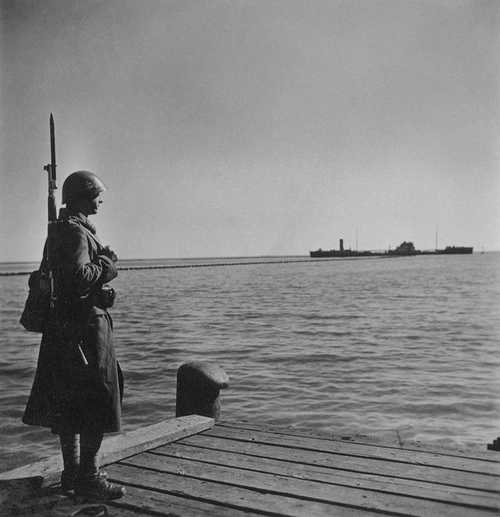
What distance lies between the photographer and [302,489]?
12.1ft

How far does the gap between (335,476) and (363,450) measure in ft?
2.26

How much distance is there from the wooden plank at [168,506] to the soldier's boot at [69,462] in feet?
1.10

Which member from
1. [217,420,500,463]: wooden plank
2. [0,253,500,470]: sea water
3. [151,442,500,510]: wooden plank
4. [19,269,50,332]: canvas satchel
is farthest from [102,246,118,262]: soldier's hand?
[0,253,500,470]: sea water

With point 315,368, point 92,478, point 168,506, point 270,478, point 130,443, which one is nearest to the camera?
point 168,506

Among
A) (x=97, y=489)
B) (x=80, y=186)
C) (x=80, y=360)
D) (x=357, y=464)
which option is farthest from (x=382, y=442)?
(x=80, y=186)

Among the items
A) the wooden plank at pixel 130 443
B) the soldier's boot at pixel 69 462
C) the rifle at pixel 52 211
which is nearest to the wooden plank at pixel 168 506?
the soldier's boot at pixel 69 462

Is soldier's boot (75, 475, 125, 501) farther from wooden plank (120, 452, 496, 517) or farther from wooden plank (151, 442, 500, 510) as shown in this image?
wooden plank (151, 442, 500, 510)

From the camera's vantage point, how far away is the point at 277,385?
11.6 metres

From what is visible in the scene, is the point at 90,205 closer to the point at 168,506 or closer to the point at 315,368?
the point at 168,506

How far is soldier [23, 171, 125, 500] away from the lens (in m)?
3.40

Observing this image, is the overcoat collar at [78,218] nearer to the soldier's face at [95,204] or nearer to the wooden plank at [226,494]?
the soldier's face at [95,204]

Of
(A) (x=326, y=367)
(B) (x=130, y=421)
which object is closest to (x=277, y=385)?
(A) (x=326, y=367)

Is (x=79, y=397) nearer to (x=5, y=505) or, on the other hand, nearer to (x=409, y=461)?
(x=5, y=505)

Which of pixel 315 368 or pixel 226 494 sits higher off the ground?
pixel 226 494
